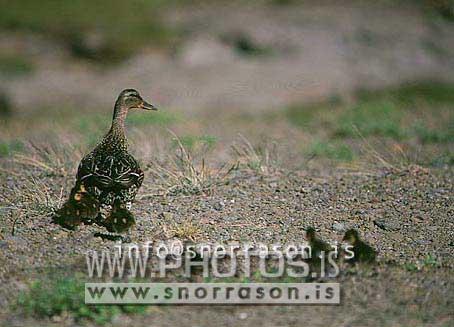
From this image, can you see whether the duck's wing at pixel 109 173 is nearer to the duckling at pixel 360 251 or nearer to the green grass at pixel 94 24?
the duckling at pixel 360 251

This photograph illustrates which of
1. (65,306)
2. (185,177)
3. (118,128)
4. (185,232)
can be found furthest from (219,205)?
(65,306)

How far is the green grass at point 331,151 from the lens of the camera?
8.97 metres

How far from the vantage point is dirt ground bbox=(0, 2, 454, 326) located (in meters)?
5.20

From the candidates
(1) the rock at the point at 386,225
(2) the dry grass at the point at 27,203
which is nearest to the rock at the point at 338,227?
(1) the rock at the point at 386,225

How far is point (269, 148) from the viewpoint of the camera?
9.31 m

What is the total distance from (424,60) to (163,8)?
5973 millimetres

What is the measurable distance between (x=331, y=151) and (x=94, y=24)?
367 inches

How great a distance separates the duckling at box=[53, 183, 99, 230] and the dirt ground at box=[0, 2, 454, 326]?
0.35 ft

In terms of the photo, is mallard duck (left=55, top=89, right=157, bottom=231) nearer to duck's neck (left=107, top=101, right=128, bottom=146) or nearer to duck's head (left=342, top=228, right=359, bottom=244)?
duck's neck (left=107, top=101, right=128, bottom=146)

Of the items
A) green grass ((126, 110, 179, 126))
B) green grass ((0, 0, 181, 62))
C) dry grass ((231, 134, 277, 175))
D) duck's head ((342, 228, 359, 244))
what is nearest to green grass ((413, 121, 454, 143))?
dry grass ((231, 134, 277, 175))

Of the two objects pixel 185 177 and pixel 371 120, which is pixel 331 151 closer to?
pixel 371 120

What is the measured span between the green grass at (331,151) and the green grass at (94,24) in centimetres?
724

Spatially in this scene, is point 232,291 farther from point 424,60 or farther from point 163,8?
point 163,8

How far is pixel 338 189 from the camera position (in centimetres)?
746
